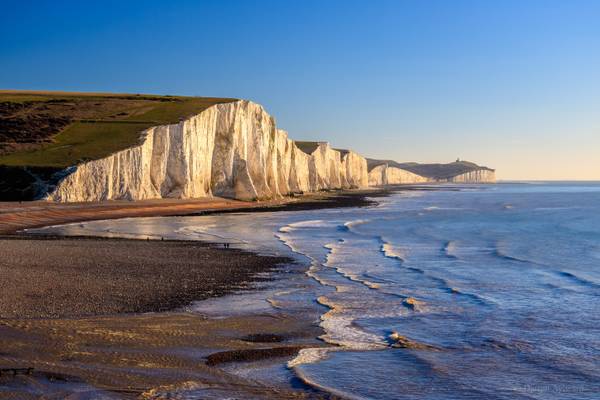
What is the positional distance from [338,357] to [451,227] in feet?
112

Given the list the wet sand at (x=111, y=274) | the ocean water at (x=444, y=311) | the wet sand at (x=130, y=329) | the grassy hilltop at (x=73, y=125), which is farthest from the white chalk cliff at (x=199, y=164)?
the wet sand at (x=130, y=329)

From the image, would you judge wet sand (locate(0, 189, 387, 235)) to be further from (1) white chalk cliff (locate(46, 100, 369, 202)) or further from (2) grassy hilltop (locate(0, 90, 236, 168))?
(2) grassy hilltop (locate(0, 90, 236, 168))

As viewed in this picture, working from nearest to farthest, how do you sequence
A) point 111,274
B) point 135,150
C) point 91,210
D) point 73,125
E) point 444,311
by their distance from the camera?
point 444,311
point 111,274
point 91,210
point 135,150
point 73,125

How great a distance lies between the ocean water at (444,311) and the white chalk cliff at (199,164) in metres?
17.3

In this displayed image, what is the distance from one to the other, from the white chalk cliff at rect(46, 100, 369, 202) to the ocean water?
1729 centimetres

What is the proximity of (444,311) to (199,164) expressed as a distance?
5267cm

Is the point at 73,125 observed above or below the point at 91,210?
above

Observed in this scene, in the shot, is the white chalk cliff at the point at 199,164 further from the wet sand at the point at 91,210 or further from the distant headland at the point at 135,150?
the wet sand at the point at 91,210

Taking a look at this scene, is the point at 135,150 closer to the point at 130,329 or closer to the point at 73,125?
the point at 73,125

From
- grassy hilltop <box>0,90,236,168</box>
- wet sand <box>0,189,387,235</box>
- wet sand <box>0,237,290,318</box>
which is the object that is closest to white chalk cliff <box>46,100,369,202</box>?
grassy hilltop <box>0,90,236,168</box>

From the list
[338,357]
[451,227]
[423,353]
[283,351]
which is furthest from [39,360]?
[451,227]

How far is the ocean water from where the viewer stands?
30.2 ft

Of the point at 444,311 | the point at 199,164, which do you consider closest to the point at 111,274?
the point at 444,311

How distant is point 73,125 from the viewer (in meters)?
62.6
